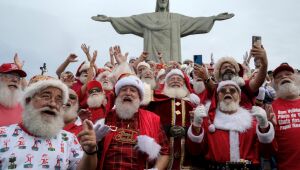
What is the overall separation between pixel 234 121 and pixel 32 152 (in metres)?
2.42

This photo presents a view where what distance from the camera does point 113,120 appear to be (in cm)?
427

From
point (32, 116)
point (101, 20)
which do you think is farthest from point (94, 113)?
point (101, 20)

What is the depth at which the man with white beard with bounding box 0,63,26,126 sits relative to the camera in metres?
4.42

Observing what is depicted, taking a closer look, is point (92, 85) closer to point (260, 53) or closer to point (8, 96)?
point (8, 96)

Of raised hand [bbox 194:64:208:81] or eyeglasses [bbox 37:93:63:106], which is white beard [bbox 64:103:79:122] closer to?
eyeglasses [bbox 37:93:63:106]

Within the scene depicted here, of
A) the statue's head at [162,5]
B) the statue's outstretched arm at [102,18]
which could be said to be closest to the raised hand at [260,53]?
the statue's outstretched arm at [102,18]

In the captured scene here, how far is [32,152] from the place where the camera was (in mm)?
2967

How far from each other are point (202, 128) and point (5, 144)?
2193 mm

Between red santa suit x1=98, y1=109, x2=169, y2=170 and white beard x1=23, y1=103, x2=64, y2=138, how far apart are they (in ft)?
2.78

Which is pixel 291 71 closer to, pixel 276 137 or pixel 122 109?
A: pixel 276 137

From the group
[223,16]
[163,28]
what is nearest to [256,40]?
[223,16]

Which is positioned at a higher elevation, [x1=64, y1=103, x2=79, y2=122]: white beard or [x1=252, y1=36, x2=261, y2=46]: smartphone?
[x1=252, y1=36, x2=261, y2=46]: smartphone

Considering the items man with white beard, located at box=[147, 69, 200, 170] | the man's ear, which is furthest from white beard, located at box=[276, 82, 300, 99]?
the man's ear

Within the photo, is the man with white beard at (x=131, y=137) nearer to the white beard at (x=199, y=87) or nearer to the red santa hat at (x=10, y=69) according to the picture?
the red santa hat at (x=10, y=69)
